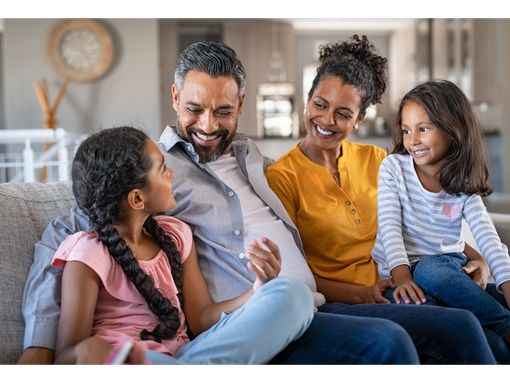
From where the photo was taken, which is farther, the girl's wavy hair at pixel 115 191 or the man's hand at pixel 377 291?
the man's hand at pixel 377 291

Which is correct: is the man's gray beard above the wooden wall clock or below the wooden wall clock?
below

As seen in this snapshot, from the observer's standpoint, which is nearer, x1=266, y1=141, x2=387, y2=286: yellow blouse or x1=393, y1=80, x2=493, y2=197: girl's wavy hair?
x1=393, y1=80, x2=493, y2=197: girl's wavy hair

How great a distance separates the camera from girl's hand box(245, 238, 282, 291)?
109 cm

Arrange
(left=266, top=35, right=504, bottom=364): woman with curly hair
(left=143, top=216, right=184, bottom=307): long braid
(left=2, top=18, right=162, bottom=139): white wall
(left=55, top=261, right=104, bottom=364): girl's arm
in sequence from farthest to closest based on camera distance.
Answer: (left=2, top=18, right=162, bottom=139): white wall, (left=266, top=35, right=504, bottom=364): woman with curly hair, (left=143, top=216, right=184, bottom=307): long braid, (left=55, top=261, right=104, bottom=364): girl's arm

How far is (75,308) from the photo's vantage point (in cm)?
109

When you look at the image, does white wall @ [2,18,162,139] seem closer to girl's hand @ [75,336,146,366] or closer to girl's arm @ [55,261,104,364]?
girl's arm @ [55,261,104,364]

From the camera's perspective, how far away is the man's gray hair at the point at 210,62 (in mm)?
1543

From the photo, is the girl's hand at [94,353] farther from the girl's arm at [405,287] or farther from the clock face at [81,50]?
the clock face at [81,50]

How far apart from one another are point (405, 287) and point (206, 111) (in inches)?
31.3

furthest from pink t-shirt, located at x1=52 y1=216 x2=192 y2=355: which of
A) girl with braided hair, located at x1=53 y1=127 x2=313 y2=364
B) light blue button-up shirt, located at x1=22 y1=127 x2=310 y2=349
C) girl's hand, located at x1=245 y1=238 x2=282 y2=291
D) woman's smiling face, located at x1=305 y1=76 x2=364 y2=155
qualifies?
woman's smiling face, located at x1=305 y1=76 x2=364 y2=155

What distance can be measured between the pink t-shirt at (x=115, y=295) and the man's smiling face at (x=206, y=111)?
460 mm

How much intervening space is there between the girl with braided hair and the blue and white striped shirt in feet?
1.81

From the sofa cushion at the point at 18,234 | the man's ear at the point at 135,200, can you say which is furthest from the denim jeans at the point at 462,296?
the sofa cushion at the point at 18,234

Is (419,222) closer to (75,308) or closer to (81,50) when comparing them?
(75,308)
